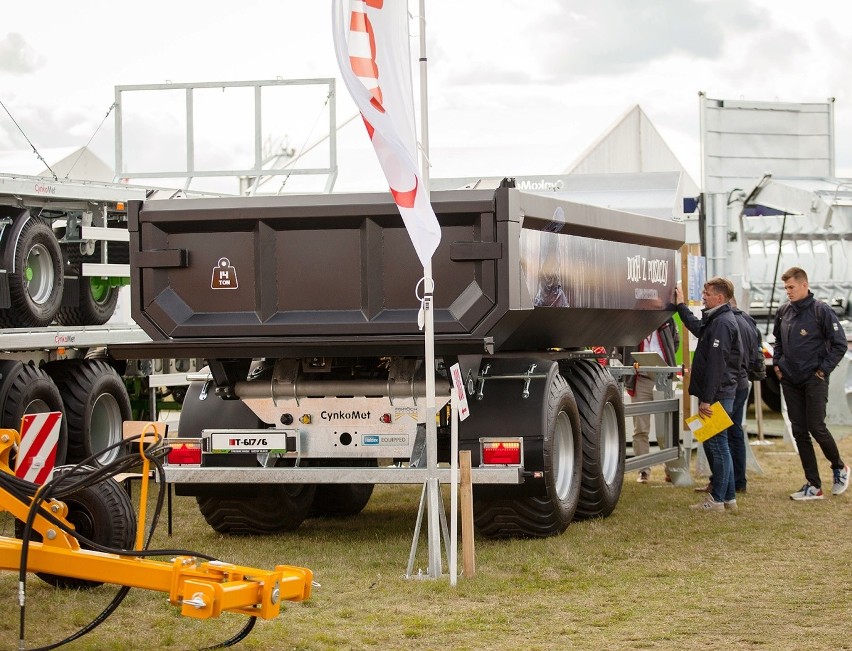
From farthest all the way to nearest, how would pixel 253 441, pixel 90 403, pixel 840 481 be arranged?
pixel 90 403
pixel 840 481
pixel 253 441

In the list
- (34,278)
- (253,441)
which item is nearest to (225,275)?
(253,441)

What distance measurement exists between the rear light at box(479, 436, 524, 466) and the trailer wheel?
160cm

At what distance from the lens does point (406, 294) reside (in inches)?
311

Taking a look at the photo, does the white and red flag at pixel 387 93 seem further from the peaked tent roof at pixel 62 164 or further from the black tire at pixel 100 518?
the peaked tent roof at pixel 62 164

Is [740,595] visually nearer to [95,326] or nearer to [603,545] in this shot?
[603,545]

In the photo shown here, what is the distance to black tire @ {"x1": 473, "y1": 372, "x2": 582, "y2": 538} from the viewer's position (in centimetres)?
835

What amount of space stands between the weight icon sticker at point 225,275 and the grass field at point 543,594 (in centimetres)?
164

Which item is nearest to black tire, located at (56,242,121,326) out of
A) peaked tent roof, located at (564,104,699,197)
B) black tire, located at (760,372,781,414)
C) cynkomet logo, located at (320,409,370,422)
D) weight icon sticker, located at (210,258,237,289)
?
weight icon sticker, located at (210,258,237,289)

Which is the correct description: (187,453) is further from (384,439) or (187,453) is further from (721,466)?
(721,466)

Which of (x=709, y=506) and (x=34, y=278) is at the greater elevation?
(x=34, y=278)

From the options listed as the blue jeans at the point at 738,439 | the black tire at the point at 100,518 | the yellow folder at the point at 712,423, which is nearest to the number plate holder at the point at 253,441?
the black tire at the point at 100,518

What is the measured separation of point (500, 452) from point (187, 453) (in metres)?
1.96

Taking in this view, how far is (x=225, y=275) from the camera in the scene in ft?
26.8

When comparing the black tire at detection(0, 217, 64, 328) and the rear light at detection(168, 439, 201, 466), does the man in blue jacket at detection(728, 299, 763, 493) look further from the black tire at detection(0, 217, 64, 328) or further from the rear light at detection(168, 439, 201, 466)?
the black tire at detection(0, 217, 64, 328)
